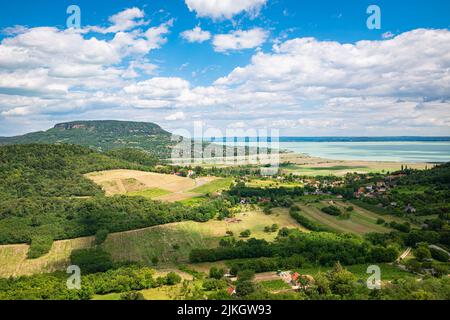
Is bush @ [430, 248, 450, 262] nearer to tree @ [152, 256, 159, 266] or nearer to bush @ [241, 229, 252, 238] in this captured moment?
bush @ [241, 229, 252, 238]

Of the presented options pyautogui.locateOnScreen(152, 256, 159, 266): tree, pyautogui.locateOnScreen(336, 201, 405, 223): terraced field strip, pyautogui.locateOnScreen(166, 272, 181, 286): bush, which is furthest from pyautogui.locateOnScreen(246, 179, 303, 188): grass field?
pyautogui.locateOnScreen(166, 272, 181, 286): bush

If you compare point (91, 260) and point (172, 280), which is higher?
point (172, 280)

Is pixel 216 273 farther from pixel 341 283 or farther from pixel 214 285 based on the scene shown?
pixel 341 283

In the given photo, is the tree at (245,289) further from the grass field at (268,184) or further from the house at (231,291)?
the grass field at (268,184)

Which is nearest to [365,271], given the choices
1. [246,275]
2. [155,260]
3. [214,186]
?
[246,275]

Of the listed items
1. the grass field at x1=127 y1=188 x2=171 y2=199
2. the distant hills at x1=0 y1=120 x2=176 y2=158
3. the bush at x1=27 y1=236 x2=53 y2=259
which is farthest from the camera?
the distant hills at x1=0 y1=120 x2=176 y2=158

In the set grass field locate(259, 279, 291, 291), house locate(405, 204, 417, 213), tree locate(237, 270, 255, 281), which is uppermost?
house locate(405, 204, 417, 213)

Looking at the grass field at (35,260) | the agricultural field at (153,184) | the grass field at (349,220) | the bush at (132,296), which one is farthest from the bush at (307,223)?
the bush at (132,296)
